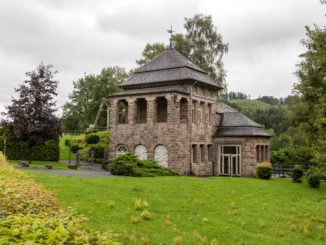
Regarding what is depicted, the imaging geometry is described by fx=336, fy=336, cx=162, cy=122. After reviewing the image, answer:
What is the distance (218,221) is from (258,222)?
→ 1550 mm

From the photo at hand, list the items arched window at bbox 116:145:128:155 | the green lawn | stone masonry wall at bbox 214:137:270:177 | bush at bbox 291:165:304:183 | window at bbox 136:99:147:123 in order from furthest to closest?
window at bbox 136:99:147:123
stone masonry wall at bbox 214:137:270:177
arched window at bbox 116:145:128:155
bush at bbox 291:165:304:183
the green lawn

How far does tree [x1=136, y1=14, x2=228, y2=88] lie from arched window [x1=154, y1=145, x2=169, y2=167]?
19930 millimetres

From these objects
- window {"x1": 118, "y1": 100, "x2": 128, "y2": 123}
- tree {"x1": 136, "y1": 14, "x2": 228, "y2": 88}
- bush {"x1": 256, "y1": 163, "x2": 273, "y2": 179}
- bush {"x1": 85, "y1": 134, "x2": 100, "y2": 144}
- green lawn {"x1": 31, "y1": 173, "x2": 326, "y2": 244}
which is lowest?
green lawn {"x1": 31, "y1": 173, "x2": 326, "y2": 244}

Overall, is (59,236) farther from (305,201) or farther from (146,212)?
(305,201)

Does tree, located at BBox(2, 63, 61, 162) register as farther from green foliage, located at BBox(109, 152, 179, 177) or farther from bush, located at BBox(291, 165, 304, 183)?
bush, located at BBox(291, 165, 304, 183)

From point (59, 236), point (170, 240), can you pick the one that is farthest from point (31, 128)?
point (59, 236)

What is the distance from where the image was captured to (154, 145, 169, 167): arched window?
27.5 meters

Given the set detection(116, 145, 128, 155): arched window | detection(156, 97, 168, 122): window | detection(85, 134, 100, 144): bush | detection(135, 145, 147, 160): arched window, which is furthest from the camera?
detection(85, 134, 100, 144): bush

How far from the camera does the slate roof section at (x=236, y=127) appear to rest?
1216 inches

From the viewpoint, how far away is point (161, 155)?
2767cm

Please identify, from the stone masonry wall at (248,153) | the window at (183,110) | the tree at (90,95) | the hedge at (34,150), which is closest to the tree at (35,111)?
the hedge at (34,150)

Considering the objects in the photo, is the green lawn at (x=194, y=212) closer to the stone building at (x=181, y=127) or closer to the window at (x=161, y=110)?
the stone building at (x=181, y=127)

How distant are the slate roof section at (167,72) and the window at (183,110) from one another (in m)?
1.89

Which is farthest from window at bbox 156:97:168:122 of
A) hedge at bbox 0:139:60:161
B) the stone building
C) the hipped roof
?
hedge at bbox 0:139:60:161
